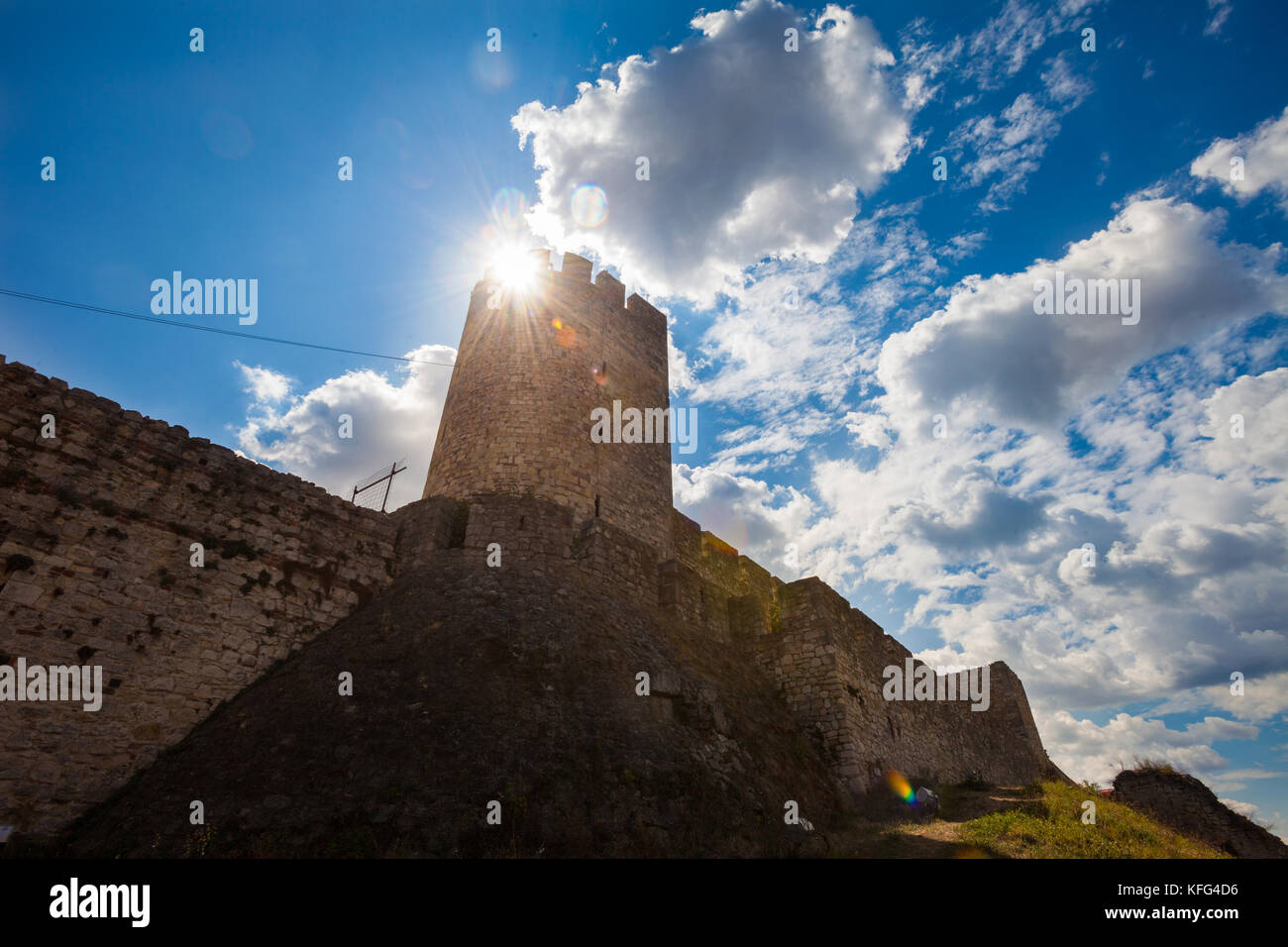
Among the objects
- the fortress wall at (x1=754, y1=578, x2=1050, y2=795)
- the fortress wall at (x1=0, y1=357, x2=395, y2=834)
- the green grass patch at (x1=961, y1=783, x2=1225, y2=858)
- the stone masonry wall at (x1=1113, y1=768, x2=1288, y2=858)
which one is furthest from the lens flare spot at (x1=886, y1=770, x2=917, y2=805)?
the fortress wall at (x1=0, y1=357, x2=395, y2=834)

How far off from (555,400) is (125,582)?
886cm

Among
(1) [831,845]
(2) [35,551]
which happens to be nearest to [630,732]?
(1) [831,845]

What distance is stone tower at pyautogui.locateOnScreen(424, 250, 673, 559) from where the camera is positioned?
46.3 ft

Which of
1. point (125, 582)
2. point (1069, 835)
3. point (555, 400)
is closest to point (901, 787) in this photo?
point (1069, 835)

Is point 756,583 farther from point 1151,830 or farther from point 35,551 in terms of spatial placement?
point 35,551

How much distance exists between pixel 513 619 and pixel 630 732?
9.13 ft

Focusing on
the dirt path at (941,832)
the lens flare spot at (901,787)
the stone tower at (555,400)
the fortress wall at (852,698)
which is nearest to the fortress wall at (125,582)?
the stone tower at (555,400)

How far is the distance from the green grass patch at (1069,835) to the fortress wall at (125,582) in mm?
10892

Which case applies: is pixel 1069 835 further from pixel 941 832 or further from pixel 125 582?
pixel 125 582

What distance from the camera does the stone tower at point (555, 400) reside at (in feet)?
46.3

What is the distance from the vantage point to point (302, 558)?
34.3 ft
